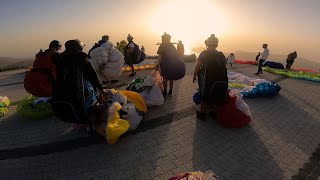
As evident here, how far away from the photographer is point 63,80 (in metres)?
4.96

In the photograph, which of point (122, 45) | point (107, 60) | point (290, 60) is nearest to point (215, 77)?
point (107, 60)

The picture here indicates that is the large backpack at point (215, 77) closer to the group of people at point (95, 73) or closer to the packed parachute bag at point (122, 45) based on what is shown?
the group of people at point (95, 73)

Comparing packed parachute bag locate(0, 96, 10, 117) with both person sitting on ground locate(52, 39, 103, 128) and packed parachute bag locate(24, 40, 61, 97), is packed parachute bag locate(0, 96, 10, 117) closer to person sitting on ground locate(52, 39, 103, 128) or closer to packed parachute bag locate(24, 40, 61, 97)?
packed parachute bag locate(24, 40, 61, 97)

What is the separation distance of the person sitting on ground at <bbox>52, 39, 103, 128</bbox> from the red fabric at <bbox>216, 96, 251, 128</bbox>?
3414 millimetres

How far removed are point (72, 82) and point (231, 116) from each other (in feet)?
13.4

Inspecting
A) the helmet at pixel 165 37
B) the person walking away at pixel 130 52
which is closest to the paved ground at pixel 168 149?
the helmet at pixel 165 37

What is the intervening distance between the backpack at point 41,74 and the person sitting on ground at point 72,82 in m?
1.83

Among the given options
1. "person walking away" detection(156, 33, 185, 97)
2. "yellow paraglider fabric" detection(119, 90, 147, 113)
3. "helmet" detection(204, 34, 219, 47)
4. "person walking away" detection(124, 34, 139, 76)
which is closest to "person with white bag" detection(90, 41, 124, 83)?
"person walking away" detection(124, 34, 139, 76)

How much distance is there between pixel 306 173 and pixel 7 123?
7.58 m

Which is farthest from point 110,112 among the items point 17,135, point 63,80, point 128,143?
point 17,135

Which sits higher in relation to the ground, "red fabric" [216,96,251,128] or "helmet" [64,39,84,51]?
"helmet" [64,39,84,51]

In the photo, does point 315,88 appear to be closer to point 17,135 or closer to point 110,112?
point 110,112

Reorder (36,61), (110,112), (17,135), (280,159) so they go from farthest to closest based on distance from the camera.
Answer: (36,61) → (17,135) → (110,112) → (280,159)

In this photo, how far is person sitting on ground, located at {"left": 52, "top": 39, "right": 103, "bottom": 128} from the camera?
4926 millimetres
